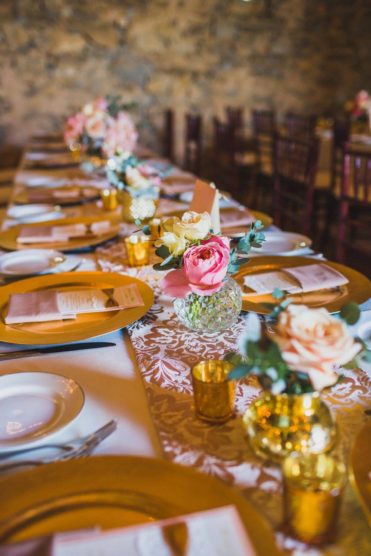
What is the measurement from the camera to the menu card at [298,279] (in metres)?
1.28

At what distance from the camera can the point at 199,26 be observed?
19.5 feet

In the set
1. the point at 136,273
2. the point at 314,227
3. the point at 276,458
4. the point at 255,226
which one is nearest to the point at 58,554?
the point at 276,458

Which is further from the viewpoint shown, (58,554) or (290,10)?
(290,10)

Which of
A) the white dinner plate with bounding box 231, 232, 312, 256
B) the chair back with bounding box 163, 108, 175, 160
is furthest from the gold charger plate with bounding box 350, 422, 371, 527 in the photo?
the chair back with bounding box 163, 108, 175, 160

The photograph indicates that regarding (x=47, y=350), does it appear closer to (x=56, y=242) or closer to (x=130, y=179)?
(x=56, y=242)

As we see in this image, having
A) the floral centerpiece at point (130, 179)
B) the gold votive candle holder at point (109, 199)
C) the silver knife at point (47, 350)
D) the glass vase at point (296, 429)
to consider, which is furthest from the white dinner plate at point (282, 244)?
the glass vase at point (296, 429)

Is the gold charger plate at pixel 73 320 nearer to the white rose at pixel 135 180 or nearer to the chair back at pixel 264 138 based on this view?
the white rose at pixel 135 180

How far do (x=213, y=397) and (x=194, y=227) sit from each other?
1.07ft

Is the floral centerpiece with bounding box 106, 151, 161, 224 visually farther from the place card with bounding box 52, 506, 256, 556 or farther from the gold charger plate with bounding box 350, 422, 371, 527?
the place card with bounding box 52, 506, 256, 556

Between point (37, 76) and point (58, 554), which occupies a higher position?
point (37, 76)

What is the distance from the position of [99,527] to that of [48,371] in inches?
17.6

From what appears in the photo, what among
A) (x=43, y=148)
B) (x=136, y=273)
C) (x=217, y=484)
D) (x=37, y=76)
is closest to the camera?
(x=217, y=484)

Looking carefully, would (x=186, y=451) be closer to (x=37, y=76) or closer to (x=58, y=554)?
(x=58, y=554)

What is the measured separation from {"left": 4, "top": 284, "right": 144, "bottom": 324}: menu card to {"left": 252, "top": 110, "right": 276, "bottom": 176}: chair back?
3.80 meters
